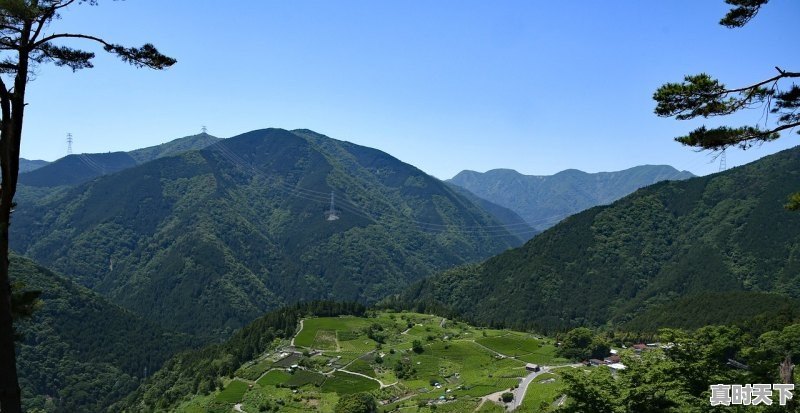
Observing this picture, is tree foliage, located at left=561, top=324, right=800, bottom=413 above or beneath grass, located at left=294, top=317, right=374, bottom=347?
above

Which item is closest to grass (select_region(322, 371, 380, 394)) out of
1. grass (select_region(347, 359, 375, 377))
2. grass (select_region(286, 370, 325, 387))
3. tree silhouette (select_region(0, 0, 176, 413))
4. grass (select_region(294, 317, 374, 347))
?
grass (select_region(286, 370, 325, 387))

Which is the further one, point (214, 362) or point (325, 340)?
point (325, 340)

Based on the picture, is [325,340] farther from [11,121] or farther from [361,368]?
[11,121]

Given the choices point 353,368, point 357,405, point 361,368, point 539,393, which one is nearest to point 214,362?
point 353,368

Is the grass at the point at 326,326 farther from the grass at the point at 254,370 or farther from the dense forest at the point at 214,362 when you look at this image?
the grass at the point at 254,370

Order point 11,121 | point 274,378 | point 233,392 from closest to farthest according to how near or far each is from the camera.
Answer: point 11,121, point 233,392, point 274,378

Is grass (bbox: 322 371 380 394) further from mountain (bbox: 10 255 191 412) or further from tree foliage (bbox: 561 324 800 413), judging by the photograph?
mountain (bbox: 10 255 191 412)

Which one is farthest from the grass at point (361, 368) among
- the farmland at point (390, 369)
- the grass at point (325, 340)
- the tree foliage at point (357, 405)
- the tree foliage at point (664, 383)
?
the tree foliage at point (664, 383)
